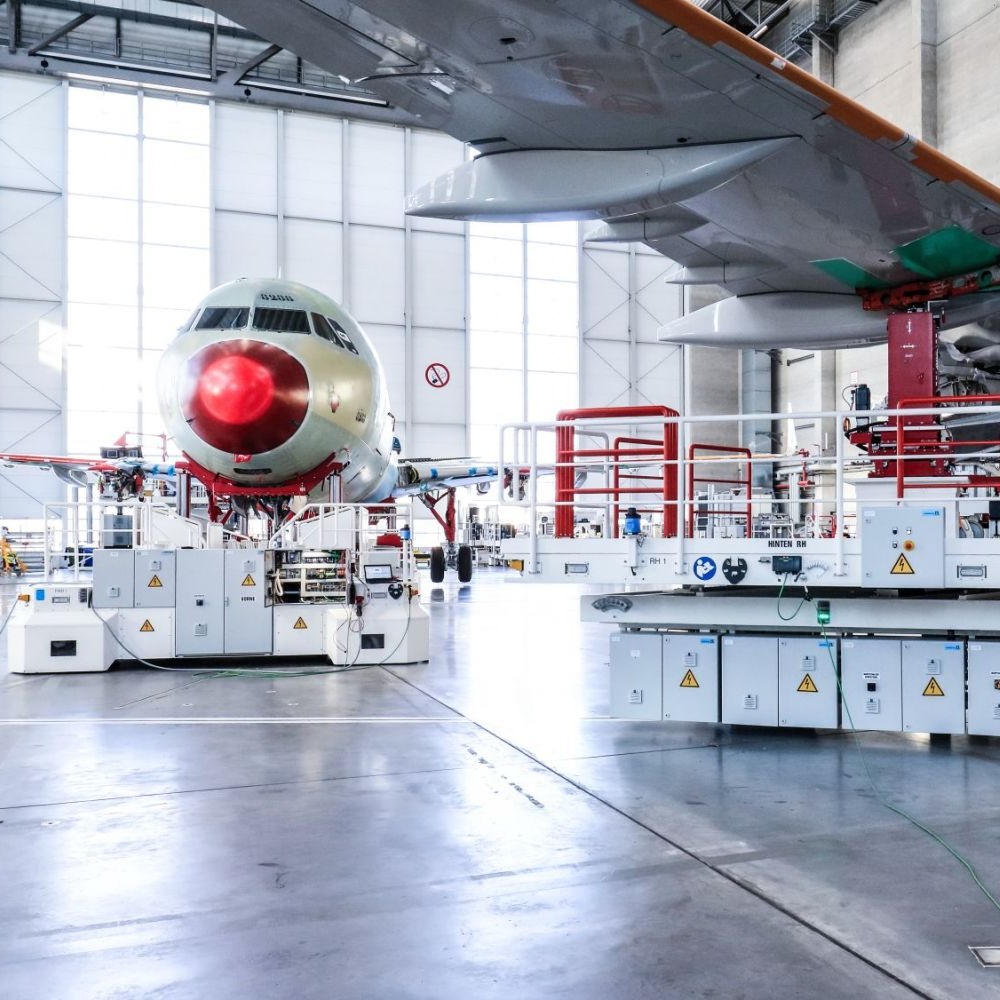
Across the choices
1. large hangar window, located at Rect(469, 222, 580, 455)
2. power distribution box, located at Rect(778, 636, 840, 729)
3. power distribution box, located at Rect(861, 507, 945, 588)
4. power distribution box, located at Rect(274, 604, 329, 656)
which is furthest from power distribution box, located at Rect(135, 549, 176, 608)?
large hangar window, located at Rect(469, 222, 580, 455)

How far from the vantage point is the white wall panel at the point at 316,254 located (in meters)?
31.4

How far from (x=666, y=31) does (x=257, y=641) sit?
278 inches

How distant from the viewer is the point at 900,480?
6.08 metres

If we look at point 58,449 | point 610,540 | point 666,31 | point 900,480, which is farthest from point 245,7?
point 58,449

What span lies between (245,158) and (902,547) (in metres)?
29.8

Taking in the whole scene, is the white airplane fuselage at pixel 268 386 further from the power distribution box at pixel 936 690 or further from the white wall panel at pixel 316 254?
the white wall panel at pixel 316 254

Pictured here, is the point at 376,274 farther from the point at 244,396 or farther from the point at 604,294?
the point at 244,396

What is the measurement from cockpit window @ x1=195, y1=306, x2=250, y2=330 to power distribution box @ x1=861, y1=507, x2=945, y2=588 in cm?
680

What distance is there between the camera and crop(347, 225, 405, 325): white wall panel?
105 feet

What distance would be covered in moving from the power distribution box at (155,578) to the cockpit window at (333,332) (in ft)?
9.52

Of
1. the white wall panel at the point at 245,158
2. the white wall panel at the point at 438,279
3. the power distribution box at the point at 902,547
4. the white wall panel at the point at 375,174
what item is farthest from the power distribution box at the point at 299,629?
the white wall panel at the point at 375,174

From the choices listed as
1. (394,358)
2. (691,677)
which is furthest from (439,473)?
(394,358)

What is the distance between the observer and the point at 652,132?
5.79 metres

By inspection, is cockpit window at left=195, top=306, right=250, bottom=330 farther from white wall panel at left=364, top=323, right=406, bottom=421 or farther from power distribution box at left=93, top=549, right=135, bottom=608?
white wall panel at left=364, top=323, right=406, bottom=421
